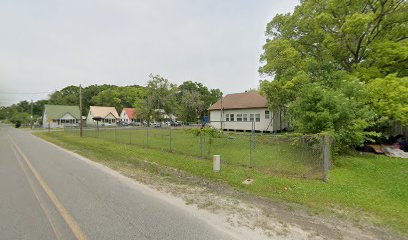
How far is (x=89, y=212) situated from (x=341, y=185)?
702 cm

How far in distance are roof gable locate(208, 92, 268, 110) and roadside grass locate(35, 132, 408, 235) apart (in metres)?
18.0

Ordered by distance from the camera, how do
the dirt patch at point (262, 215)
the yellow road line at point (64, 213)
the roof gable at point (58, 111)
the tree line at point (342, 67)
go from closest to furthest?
the yellow road line at point (64, 213)
the dirt patch at point (262, 215)
the tree line at point (342, 67)
the roof gable at point (58, 111)

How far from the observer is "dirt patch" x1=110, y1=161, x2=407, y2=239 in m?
4.12

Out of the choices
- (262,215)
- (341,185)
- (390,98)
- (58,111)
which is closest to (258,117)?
(390,98)

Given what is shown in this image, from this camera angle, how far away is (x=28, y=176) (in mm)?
7957

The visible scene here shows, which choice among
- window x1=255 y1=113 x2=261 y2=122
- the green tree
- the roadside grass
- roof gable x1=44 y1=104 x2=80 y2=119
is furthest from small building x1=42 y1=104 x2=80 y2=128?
the green tree

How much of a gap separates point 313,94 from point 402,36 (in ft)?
36.6

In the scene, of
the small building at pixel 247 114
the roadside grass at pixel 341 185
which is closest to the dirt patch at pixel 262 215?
the roadside grass at pixel 341 185

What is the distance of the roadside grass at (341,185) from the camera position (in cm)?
523

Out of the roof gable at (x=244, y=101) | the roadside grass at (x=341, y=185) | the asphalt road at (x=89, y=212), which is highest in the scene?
the roof gable at (x=244, y=101)

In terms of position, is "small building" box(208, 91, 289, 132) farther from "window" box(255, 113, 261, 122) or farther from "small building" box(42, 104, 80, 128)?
"small building" box(42, 104, 80, 128)

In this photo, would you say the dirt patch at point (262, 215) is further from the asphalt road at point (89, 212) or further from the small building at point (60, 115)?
the small building at point (60, 115)

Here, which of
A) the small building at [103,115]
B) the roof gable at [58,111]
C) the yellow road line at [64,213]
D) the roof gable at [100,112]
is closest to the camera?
the yellow road line at [64,213]

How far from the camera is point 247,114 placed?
30.5m
